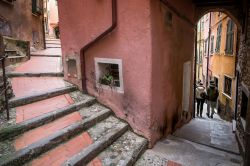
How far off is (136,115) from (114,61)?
137cm

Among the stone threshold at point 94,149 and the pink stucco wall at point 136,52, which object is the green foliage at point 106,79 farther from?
the stone threshold at point 94,149

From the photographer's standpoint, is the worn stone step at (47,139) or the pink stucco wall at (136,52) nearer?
the worn stone step at (47,139)

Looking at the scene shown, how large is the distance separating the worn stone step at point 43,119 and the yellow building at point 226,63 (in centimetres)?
836

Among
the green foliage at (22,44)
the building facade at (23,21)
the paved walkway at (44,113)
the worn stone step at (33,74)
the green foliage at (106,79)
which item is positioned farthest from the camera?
the building facade at (23,21)

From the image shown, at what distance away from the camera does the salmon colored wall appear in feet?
16.3

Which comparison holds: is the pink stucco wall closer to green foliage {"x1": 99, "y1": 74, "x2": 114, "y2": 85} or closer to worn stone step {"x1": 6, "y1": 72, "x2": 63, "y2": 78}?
green foliage {"x1": 99, "y1": 74, "x2": 114, "y2": 85}

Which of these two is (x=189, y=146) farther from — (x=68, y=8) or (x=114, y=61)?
(x=68, y=8)

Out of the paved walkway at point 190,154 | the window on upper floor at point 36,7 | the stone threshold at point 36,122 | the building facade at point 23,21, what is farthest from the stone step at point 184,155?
the window on upper floor at point 36,7

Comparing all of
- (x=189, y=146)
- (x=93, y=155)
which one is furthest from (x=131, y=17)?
(x=189, y=146)

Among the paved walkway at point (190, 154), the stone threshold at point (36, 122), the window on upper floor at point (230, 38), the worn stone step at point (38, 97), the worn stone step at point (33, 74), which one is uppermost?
the window on upper floor at point (230, 38)

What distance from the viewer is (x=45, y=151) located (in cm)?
380

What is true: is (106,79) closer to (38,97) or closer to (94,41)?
(94,41)

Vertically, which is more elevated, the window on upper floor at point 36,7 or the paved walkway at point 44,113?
the window on upper floor at point 36,7

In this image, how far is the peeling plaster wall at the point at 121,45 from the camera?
4.77 metres
